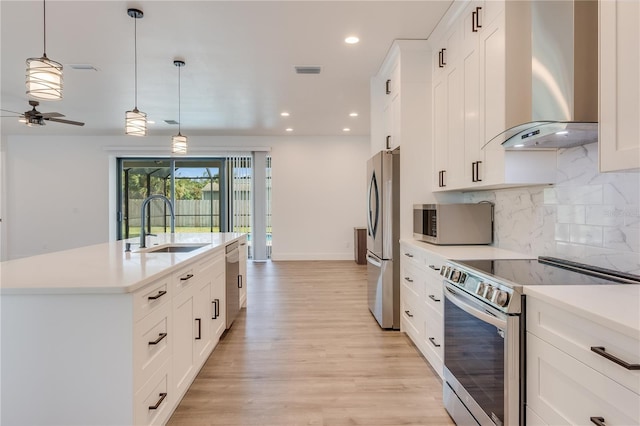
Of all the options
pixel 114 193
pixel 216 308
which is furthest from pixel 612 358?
pixel 114 193

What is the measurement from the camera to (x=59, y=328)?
1.52m

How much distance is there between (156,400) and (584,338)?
1.87 metres

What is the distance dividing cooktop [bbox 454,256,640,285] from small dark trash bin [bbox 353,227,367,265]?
5.32 m

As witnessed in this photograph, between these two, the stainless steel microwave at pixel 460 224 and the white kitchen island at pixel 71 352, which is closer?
the white kitchen island at pixel 71 352

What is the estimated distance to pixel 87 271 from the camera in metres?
1.82

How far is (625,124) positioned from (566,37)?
29.4 inches

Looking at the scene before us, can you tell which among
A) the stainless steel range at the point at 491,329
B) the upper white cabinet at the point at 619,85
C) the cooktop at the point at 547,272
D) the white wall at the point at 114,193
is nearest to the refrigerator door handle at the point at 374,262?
the stainless steel range at the point at 491,329

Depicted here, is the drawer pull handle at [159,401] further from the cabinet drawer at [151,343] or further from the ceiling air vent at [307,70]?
the ceiling air vent at [307,70]

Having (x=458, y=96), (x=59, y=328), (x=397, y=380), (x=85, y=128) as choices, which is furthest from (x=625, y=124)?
(x=85, y=128)

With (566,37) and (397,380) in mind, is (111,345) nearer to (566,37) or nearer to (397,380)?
(397,380)

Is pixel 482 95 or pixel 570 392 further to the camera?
pixel 482 95

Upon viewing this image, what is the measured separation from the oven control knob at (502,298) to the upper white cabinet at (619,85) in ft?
2.02

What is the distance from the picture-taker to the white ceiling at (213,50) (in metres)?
2.86

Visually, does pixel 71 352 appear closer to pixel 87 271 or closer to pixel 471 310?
pixel 87 271
